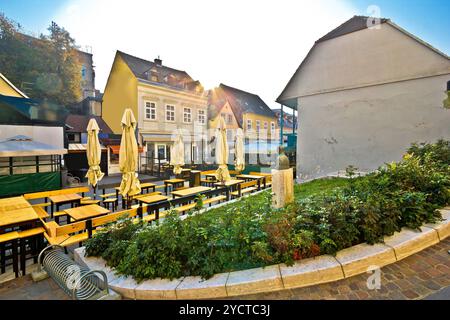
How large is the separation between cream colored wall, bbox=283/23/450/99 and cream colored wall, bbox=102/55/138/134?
15565 millimetres

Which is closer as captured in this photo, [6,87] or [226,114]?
[6,87]

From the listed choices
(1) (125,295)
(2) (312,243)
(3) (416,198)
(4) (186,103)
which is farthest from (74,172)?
(3) (416,198)

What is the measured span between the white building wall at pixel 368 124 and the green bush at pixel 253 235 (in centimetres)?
770

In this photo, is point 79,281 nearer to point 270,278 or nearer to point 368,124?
point 270,278

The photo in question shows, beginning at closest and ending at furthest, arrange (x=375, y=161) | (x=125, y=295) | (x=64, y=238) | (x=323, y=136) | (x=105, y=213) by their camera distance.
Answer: (x=125, y=295) → (x=64, y=238) → (x=105, y=213) → (x=375, y=161) → (x=323, y=136)

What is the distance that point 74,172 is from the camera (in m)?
16.7

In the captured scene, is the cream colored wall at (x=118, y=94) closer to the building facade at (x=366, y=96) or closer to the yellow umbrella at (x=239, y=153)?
the yellow umbrella at (x=239, y=153)

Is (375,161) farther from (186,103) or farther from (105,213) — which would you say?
(186,103)

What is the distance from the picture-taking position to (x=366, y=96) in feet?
37.3

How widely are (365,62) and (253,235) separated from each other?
12.1m

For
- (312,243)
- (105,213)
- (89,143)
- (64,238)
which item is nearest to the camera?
(312,243)

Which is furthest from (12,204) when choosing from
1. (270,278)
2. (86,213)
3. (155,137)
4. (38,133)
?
(155,137)

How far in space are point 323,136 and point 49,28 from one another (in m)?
33.2

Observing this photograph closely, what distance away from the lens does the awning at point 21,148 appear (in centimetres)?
1064
